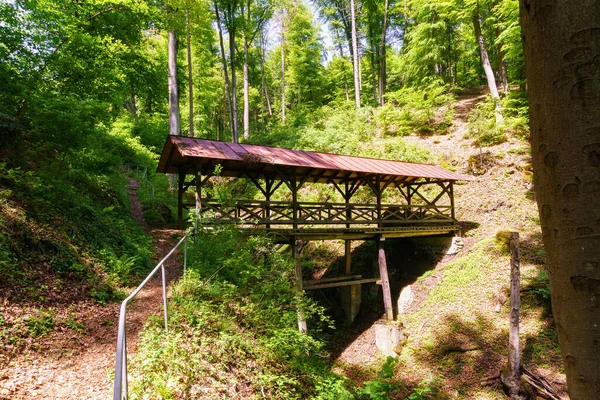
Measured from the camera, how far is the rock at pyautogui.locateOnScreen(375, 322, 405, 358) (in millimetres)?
10742

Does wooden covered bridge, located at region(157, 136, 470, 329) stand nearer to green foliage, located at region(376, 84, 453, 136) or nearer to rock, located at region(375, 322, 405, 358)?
rock, located at region(375, 322, 405, 358)

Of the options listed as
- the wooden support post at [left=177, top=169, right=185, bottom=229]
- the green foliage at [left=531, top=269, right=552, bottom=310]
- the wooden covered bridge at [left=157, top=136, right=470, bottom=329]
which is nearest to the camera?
the wooden covered bridge at [left=157, top=136, right=470, bottom=329]

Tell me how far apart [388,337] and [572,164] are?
36.3ft

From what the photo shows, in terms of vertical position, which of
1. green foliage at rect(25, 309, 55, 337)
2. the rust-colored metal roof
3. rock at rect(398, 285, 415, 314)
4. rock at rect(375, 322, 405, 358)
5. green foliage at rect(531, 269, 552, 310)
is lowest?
rock at rect(375, 322, 405, 358)

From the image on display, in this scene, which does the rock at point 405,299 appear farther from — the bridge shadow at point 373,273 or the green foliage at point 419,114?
the green foliage at point 419,114

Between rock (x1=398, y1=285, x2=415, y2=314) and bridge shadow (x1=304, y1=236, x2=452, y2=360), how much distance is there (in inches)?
8.9

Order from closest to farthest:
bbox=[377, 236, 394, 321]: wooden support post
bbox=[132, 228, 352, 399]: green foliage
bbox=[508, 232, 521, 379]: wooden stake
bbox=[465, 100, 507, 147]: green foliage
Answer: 1. bbox=[132, 228, 352, 399]: green foliage
2. bbox=[508, 232, 521, 379]: wooden stake
3. bbox=[377, 236, 394, 321]: wooden support post
4. bbox=[465, 100, 507, 147]: green foliage

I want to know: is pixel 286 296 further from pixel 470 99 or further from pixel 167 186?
pixel 470 99

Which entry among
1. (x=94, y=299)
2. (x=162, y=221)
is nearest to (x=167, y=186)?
(x=162, y=221)

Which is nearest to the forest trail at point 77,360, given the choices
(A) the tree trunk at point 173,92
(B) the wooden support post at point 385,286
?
(B) the wooden support post at point 385,286

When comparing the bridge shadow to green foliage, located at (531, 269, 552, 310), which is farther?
the bridge shadow

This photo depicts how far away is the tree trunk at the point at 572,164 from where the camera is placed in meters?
1.02

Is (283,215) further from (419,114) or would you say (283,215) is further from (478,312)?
(419,114)

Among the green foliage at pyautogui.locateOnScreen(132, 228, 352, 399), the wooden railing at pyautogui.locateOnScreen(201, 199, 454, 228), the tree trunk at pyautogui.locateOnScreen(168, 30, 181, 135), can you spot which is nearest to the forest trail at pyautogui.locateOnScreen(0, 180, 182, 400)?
the green foliage at pyautogui.locateOnScreen(132, 228, 352, 399)
